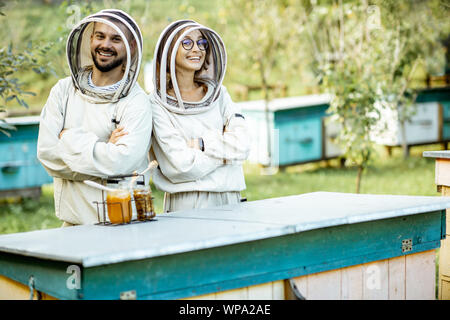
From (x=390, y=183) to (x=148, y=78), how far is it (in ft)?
16.0

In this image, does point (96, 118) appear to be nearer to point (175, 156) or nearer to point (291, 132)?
point (175, 156)

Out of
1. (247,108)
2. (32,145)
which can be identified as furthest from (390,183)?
(32,145)

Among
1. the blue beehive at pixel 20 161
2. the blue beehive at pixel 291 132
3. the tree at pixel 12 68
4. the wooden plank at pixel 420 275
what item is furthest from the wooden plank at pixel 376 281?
the blue beehive at pixel 291 132

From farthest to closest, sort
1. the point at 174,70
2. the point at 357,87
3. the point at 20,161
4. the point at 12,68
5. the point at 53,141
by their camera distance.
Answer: the point at 20,161
the point at 357,87
the point at 12,68
the point at 174,70
the point at 53,141

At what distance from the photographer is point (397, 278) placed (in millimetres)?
3209

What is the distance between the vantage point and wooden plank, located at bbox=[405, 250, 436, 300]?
3248mm

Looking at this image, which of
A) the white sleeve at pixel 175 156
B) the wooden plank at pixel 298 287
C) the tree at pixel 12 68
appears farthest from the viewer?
the tree at pixel 12 68

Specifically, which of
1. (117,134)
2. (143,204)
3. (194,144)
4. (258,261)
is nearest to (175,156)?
(194,144)

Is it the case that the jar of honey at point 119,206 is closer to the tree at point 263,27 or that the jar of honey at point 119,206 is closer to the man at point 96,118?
the man at point 96,118

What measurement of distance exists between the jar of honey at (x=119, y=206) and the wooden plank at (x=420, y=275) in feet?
4.48

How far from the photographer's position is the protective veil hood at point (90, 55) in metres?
3.38

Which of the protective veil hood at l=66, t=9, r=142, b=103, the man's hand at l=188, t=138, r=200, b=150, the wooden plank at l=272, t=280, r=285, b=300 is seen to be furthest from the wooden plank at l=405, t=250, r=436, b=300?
the protective veil hood at l=66, t=9, r=142, b=103

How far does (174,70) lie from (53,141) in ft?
2.37

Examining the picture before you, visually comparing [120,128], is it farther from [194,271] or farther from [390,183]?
[390,183]
